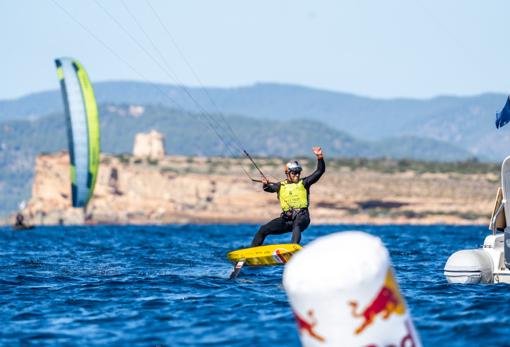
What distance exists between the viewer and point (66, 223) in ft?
409

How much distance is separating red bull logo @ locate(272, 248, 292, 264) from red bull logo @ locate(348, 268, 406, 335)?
10.3 metres

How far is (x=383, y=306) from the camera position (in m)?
8.91

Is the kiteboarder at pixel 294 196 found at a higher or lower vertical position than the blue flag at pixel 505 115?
lower

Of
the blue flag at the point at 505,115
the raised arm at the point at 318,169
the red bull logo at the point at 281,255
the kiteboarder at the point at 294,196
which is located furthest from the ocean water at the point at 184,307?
the blue flag at the point at 505,115

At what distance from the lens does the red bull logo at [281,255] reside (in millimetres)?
19391

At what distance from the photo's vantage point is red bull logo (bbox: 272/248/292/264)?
63.6ft

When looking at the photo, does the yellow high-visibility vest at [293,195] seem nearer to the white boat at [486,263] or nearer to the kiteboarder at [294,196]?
the kiteboarder at [294,196]

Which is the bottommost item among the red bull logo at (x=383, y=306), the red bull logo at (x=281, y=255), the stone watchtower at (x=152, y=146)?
the red bull logo at (x=281, y=255)

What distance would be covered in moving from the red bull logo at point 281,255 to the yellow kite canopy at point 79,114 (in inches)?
1593

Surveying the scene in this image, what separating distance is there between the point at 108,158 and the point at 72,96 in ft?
286

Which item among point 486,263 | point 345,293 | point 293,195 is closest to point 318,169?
point 293,195

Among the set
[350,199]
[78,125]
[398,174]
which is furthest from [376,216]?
[78,125]

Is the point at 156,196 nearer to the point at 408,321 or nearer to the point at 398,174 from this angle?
the point at 398,174

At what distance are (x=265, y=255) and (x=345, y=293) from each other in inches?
437
